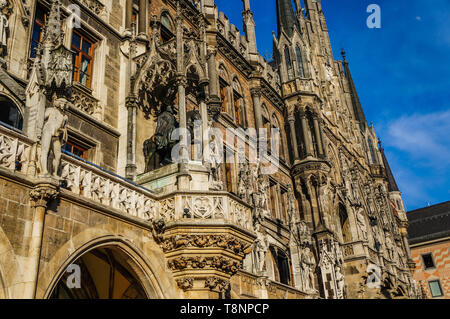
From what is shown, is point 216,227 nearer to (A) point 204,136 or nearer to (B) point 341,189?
(A) point 204,136

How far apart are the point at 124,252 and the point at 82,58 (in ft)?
21.2

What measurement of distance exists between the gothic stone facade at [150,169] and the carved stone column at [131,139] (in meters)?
0.03

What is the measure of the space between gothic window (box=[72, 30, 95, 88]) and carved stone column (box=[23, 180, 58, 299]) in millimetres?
5979

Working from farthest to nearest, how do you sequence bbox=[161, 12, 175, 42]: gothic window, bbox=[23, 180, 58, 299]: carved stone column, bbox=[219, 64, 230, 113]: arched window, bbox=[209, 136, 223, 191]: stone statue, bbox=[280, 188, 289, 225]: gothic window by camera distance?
bbox=[280, 188, 289, 225]: gothic window → bbox=[219, 64, 230, 113]: arched window → bbox=[161, 12, 175, 42]: gothic window → bbox=[209, 136, 223, 191]: stone statue → bbox=[23, 180, 58, 299]: carved stone column

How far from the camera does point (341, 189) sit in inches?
1108

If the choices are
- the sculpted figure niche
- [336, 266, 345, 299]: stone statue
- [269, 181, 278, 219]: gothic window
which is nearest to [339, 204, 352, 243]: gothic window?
[336, 266, 345, 299]: stone statue

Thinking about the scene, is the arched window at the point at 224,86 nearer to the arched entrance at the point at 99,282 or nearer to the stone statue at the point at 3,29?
the arched entrance at the point at 99,282

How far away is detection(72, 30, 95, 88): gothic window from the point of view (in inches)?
526

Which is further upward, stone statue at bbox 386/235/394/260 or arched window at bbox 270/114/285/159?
arched window at bbox 270/114/285/159

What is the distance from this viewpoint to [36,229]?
771 cm

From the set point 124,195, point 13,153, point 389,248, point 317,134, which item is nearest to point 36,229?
point 13,153

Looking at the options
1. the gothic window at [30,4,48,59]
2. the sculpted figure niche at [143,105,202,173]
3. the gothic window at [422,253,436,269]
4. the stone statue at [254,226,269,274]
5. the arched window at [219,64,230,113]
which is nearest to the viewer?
the gothic window at [30,4,48,59]

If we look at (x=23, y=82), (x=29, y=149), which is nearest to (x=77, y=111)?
(x=23, y=82)

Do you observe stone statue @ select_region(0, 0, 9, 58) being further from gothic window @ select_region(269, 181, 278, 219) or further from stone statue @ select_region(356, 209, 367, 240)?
stone statue @ select_region(356, 209, 367, 240)
